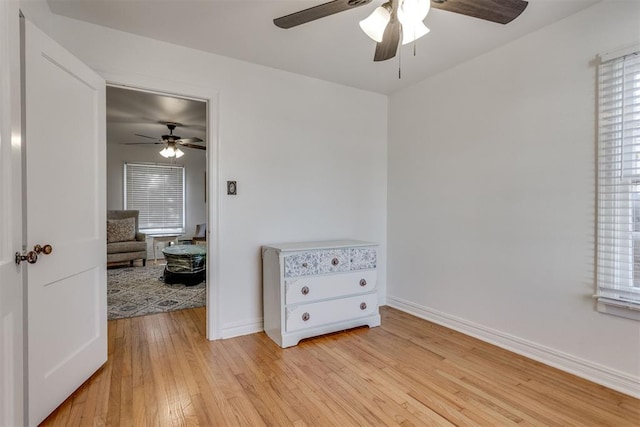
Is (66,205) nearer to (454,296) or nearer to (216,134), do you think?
(216,134)

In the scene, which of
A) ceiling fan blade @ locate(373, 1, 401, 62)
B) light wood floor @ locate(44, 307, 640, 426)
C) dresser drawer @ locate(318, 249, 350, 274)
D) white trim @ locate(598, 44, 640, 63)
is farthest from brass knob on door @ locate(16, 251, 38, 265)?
white trim @ locate(598, 44, 640, 63)

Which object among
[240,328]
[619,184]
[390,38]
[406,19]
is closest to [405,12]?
[406,19]

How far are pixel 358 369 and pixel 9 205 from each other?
2119 mm

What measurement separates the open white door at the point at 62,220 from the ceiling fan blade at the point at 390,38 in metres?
1.84

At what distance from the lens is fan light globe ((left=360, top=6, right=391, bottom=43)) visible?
1.69 m

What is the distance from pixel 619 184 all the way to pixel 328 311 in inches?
87.8

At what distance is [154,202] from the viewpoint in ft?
22.7

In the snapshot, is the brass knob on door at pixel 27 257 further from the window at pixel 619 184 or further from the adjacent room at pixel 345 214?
the window at pixel 619 184

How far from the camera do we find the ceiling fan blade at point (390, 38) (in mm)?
1711

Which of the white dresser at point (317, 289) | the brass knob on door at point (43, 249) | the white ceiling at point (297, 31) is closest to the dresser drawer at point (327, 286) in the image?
the white dresser at point (317, 289)

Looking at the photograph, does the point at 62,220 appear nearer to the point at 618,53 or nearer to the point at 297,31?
the point at 297,31

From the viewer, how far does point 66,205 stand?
192 cm

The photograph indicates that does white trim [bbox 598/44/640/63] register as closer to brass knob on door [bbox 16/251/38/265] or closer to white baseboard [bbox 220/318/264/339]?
white baseboard [bbox 220/318/264/339]

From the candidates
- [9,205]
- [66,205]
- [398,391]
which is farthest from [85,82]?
[398,391]
